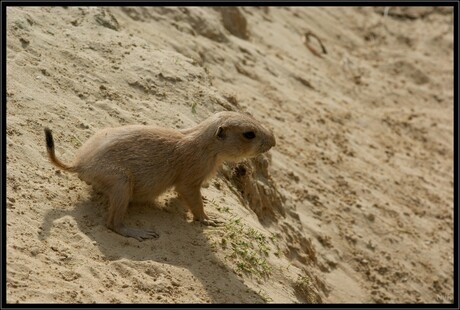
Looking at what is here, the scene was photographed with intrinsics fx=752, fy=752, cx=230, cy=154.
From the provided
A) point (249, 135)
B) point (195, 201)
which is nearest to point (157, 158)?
point (195, 201)

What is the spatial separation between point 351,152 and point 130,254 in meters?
5.66

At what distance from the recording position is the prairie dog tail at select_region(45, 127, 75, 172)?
19.3 feet

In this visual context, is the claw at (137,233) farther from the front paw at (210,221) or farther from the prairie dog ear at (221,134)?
the prairie dog ear at (221,134)

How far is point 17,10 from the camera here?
8039 millimetres

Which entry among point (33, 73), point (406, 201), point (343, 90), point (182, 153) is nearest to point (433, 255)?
point (406, 201)

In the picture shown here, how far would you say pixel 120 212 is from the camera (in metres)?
6.02

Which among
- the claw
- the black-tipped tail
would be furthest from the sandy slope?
the black-tipped tail

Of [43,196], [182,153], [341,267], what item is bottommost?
[341,267]

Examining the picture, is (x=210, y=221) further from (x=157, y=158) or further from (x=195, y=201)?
(x=157, y=158)

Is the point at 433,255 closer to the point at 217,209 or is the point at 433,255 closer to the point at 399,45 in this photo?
the point at 217,209

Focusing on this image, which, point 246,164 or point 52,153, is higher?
point 52,153

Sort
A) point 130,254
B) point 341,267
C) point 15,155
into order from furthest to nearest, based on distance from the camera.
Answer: point 341,267, point 15,155, point 130,254

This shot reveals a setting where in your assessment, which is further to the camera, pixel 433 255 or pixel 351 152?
pixel 351 152

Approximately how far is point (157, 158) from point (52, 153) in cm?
88
